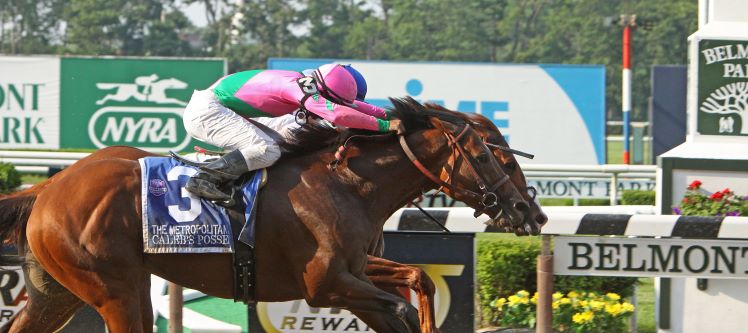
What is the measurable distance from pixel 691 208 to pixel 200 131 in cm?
329

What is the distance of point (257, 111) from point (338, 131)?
368mm

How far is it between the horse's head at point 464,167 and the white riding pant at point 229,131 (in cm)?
59

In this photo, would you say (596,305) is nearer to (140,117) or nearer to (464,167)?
(464,167)

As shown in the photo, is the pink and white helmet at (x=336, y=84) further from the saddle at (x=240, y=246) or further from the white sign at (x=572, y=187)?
the white sign at (x=572, y=187)

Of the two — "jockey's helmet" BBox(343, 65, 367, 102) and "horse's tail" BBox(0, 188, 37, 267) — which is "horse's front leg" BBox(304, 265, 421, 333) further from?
"horse's tail" BBox(0, 188, 37, 267)

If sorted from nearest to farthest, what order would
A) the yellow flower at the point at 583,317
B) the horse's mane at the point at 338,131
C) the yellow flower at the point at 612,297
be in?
the horse's mane at the point at 338,131 → the yellow flower at the point at 583,317 → the yellow flower at the point at 612,297

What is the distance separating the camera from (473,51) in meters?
56.8

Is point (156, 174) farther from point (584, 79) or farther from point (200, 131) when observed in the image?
point (584, 79)

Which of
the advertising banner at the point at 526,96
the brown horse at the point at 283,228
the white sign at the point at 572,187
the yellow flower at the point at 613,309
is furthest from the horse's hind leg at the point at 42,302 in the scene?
the advertising banner at the point at 526,96

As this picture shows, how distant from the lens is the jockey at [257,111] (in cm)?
→ 470

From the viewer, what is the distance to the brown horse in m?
4.64

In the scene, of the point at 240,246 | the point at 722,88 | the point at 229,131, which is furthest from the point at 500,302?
the point at 722,88

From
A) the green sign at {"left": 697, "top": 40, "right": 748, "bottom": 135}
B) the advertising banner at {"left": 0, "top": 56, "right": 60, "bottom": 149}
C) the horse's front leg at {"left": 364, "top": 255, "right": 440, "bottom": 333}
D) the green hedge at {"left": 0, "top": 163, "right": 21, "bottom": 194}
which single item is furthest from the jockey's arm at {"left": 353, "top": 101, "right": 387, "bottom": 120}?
the advertising banner at {"left": 0, "top": 56, "right": 60, "bottom": 149}

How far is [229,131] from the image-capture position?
488cm
